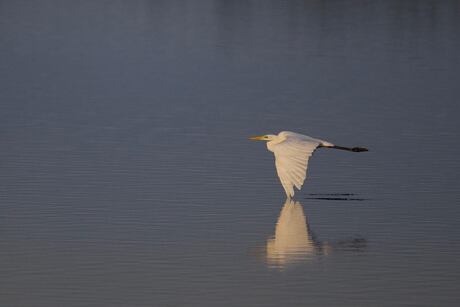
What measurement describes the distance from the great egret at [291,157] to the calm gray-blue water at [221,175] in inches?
16.1

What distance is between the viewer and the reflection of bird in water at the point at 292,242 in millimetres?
13427

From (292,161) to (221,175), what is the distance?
2288 mm

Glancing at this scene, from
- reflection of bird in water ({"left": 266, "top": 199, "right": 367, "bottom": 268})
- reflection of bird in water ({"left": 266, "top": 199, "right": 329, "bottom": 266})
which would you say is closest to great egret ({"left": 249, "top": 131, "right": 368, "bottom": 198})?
reflection of bird in water ({"left": 266, "top": 199, "right": 329, "bottom": 266})

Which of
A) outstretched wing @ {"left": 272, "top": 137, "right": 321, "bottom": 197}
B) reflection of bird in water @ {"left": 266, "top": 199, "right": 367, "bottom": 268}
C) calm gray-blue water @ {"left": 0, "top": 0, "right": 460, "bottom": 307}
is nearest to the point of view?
calm gray-blue water @ {"left": 0, "top": 0, "right": 460, "bottom": 307}

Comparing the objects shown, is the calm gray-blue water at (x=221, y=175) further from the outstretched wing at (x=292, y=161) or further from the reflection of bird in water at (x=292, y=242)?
the outstretched wing at (x=292, y=161)

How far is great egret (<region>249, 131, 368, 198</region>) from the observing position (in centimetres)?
1525

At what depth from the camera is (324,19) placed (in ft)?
149

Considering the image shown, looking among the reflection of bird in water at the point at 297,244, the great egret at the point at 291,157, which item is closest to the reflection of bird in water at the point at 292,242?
the reflection of bird in water at the point at 297,244

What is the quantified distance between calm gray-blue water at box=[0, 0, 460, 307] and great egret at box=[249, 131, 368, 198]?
408mm

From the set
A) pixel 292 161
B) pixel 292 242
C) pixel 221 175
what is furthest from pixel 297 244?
pixel 221 175

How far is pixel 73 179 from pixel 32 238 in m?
3.36

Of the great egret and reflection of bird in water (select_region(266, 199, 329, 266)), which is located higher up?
the great egret

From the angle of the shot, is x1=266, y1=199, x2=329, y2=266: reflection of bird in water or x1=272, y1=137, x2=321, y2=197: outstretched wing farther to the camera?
x1=272, y1=137, x2=321, y2=197: outstretched wing

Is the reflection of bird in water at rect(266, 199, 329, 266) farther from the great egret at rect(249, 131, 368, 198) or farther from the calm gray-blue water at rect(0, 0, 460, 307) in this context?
the great egret at rect(249, 131, 368, 198)
